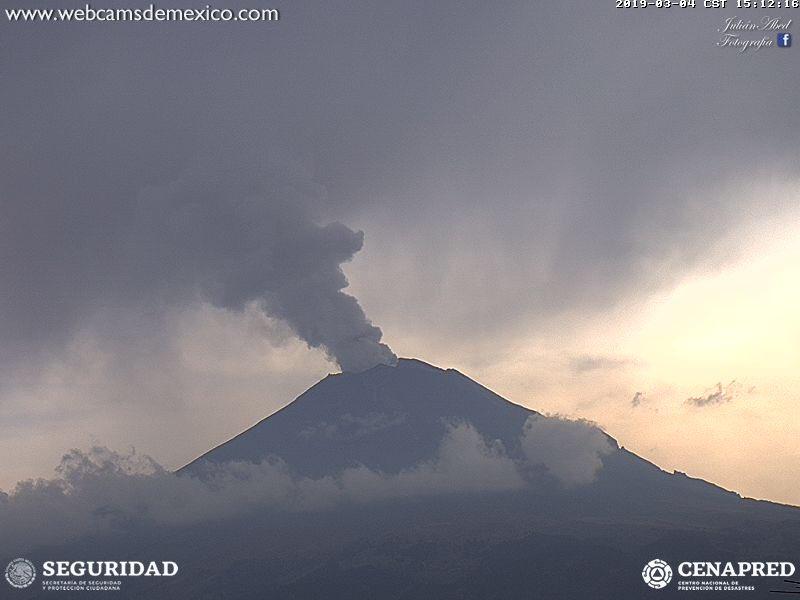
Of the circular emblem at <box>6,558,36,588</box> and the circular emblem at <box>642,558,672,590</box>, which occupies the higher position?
the circular emblem at <box>6,558,36,588</box>

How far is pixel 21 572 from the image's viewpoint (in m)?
99.0

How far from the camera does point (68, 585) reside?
4326 inches

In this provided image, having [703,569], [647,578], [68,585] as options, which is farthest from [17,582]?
[703,569]

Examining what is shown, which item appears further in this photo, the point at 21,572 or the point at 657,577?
the point at 657,577

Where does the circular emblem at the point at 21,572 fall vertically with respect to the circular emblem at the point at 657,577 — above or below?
above

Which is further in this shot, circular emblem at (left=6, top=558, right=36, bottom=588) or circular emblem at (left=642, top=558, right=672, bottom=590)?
circular emblem at (left=642, top=558, right=672, bottom=590)

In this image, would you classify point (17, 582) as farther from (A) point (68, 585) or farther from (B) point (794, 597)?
(B) point (794, 597)

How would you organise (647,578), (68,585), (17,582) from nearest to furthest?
1. (17,582)
2. (68,585)
3. (647,578)

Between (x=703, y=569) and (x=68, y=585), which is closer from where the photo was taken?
(x=68, y=585)

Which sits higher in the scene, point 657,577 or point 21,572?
point 21,572

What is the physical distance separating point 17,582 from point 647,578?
286 ft

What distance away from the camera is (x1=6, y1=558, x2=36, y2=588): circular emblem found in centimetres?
9744

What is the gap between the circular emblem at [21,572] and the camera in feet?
320

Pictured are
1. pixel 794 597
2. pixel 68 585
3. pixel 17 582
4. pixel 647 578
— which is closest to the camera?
pixel 17 582
